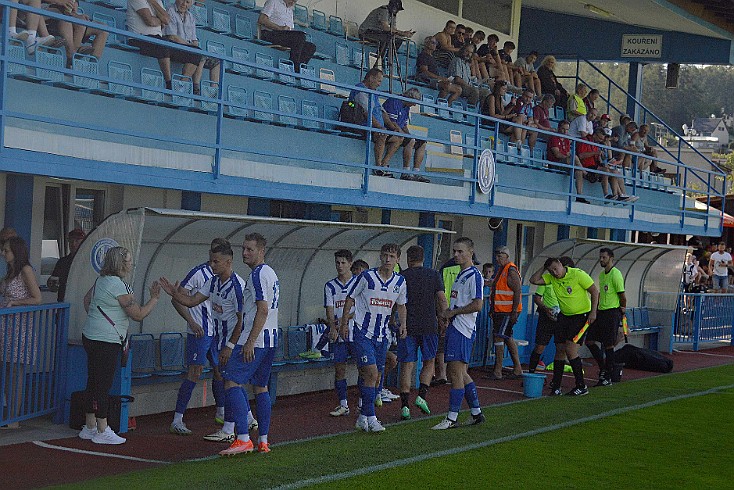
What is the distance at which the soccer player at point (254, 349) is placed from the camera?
30.8ft

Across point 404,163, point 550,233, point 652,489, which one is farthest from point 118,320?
point 550,233

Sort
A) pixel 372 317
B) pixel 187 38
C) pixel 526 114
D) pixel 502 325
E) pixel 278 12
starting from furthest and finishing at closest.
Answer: pixel 526 114 < pixel 502 325 < pixel 278 12 < pixel 187 38 < pixel 372 317

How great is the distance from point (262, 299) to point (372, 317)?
1.83 m

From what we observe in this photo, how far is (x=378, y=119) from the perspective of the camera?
15.2m

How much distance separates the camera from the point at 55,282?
12258 mm

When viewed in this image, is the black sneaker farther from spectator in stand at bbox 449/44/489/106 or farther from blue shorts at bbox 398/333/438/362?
spectator in stand at bbox 449/44/489/106

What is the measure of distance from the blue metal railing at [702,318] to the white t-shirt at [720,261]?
10.9 ft

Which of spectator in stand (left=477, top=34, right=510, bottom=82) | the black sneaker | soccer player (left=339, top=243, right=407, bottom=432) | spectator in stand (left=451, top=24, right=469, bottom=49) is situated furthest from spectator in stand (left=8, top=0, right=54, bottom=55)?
spectator in stand (left=477, top=34, right=510, bottom=82)

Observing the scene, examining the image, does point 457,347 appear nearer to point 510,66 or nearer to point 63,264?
point 63,264

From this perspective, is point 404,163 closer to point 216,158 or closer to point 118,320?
point 216,158

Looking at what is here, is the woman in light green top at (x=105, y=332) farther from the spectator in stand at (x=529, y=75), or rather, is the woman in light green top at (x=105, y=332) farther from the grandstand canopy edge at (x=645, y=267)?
the spectator in stand at (x=529, y=75)

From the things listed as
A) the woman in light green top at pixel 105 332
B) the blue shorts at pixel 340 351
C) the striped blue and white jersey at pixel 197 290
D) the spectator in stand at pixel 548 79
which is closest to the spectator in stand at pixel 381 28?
the spectator in stand at pixel 548 79

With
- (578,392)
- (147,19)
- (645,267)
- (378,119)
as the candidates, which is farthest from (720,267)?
(147,19)

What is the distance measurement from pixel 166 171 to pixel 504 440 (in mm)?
4202
